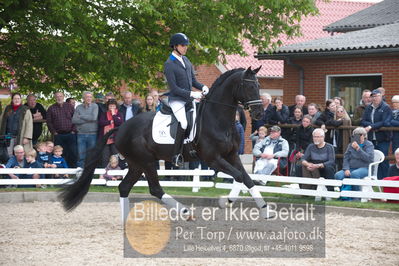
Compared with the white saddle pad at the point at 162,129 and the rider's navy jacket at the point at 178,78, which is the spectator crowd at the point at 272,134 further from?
the rider's navy jacket at the point at 178,78

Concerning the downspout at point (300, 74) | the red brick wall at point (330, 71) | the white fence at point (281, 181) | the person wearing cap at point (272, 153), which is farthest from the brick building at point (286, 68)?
the white fence at point (281, 181)

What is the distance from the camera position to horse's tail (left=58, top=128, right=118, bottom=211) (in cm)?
1118

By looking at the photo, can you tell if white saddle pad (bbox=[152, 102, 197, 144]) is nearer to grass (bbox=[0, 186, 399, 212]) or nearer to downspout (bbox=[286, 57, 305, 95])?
grass (bbox=[0, 186, 399, 212])

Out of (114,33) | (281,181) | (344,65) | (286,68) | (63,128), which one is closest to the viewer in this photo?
(281,181)

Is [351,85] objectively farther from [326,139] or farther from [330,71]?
[326,139]

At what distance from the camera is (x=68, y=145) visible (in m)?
17.3

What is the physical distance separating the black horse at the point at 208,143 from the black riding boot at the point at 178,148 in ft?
0.31

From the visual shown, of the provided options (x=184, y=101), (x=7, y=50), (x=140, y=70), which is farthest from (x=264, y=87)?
(x=184, y=101)

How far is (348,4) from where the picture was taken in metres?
43.0

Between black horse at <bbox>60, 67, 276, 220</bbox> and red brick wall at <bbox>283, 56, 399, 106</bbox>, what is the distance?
33.9 feet

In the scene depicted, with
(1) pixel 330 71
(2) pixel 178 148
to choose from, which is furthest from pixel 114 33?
(2) pixel 178 148

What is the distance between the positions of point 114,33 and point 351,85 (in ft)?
24.0

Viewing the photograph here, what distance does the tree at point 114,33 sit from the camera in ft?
60.0

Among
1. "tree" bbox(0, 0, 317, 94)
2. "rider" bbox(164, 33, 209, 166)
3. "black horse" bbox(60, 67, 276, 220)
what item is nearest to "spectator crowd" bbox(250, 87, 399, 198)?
"black horse" bbox(60, 67, 276, 220)
